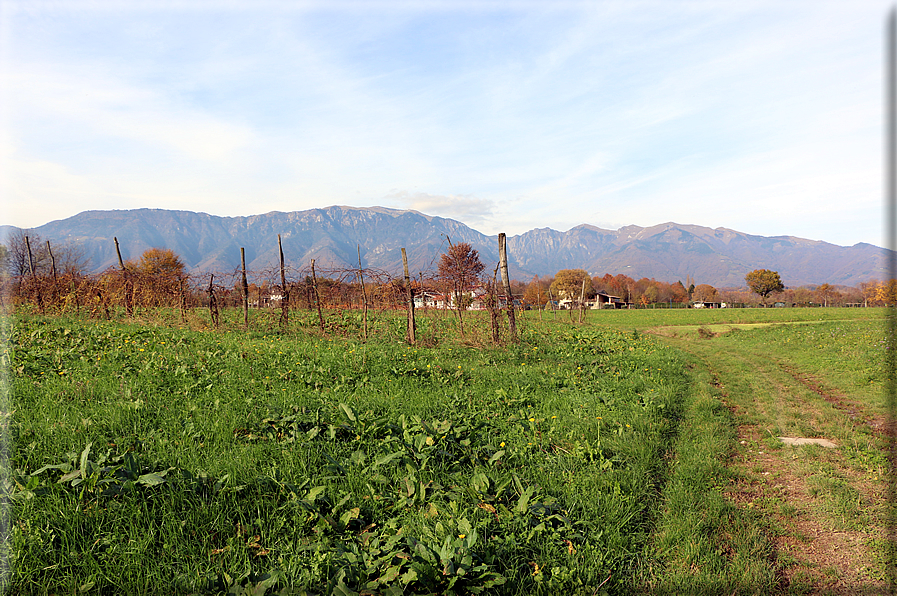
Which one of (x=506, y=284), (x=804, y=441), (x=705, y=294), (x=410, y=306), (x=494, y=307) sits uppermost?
(x=506, y=284)

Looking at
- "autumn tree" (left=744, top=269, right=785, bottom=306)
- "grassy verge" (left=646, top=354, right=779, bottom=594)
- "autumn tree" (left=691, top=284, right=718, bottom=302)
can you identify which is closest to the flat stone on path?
"grassy verge" (left=646, top=354, right=779, bottom=594)

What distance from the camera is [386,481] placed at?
Result: 3.73 metres

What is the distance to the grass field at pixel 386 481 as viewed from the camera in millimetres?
2734

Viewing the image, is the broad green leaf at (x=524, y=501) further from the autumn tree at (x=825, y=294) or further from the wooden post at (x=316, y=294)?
the autumn tree at (x=825, y=294)

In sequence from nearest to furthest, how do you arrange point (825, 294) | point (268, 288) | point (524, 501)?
point (524, 501) → point (268, 288) → point (825, 294)

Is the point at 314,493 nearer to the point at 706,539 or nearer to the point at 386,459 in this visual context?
the point at 386,459

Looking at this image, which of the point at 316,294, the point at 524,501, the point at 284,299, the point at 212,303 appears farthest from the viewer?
the point at 212,303

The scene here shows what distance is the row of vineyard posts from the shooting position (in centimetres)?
1313

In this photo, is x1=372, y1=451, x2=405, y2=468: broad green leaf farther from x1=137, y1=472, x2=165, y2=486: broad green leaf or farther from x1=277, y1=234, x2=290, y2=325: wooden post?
x1=277, y1=234, x2=290, y2=325: wooden post

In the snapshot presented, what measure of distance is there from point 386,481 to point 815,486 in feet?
15.1

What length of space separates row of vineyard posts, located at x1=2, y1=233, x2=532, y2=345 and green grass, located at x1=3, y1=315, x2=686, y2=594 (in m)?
6.14

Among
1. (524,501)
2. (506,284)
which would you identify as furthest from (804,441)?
(506,284)

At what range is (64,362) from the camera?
691 cm

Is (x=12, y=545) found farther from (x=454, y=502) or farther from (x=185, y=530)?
(x=454, y=502)
